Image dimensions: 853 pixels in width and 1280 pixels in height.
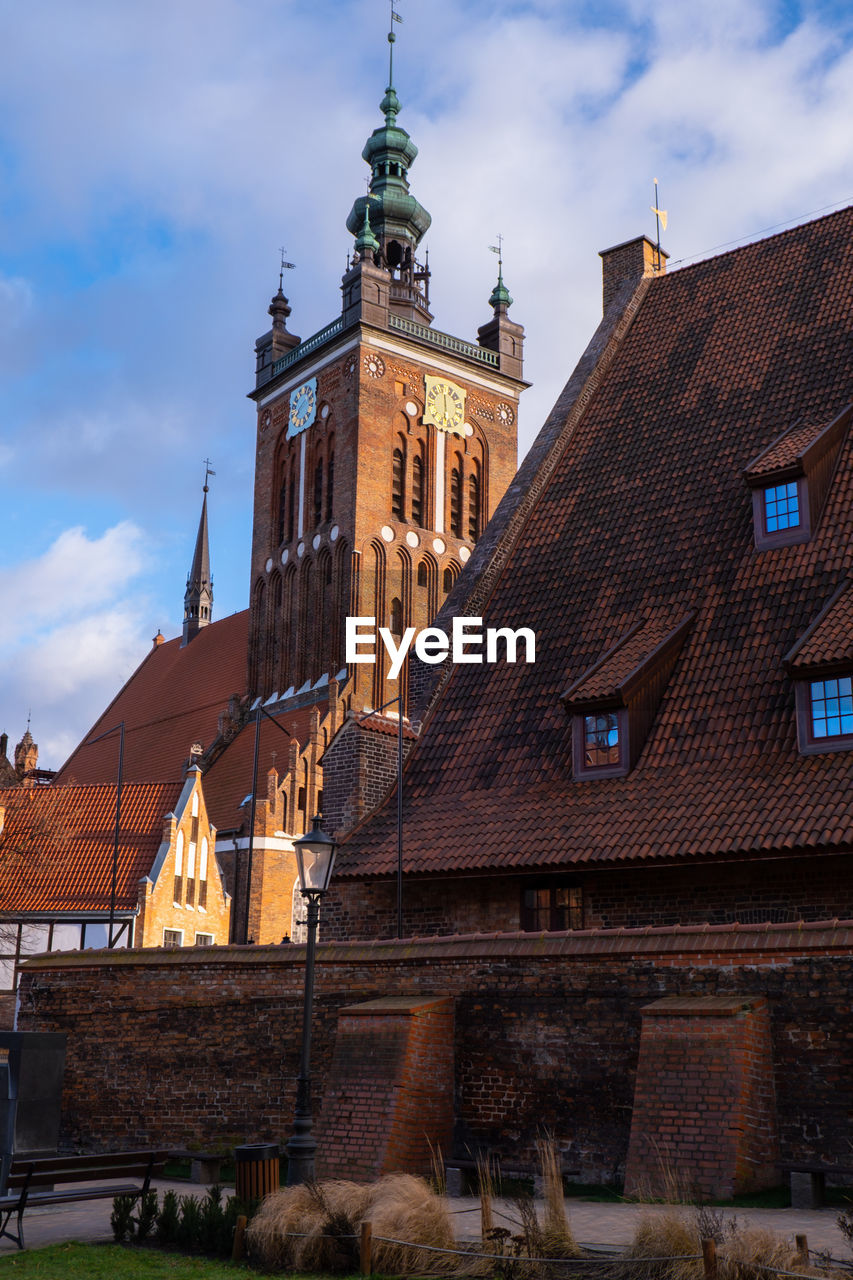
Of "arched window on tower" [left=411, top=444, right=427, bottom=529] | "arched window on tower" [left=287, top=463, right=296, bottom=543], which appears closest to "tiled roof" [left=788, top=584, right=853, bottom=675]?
"arched window on tower" [left=411, top=444, right=427, bottom=529]

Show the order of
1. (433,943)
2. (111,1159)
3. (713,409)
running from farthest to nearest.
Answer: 1. (713,409)
2. (433,943)
3. (111,1159)

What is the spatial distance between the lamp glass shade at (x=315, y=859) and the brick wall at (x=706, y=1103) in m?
2.96

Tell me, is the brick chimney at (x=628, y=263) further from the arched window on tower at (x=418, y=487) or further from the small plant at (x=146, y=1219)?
the arched window on tower at (x=418, y=487)

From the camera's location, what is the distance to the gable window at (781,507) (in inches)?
595

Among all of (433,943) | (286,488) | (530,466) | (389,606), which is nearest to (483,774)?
(433,943)

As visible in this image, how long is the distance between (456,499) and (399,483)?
8.17 feet

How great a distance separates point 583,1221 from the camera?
9469 millimetres

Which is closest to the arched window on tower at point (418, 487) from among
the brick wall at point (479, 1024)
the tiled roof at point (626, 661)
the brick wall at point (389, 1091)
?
the tiled roof at point (626, 661)

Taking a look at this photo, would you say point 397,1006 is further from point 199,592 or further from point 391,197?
point 199,592

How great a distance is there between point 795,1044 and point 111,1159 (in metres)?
5.80

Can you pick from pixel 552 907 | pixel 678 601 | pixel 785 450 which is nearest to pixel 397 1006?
pixel 552 907

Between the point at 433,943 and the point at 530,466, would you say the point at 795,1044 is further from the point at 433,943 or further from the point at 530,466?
the point at 530,466

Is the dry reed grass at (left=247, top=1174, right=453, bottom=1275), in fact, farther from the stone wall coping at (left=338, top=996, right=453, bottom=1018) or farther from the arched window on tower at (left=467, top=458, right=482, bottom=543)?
the arched window on tower at (left=467, top=458, right=482, bottom=543)

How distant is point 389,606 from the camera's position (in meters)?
43.8
